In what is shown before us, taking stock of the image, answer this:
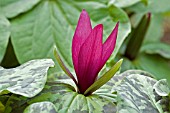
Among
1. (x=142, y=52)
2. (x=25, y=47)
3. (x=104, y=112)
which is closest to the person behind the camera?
(x=104, y=112)

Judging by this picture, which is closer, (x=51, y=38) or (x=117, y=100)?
(x=117, y=100)

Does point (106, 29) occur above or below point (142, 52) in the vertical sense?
above

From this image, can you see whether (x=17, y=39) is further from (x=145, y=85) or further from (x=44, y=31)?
(x=145, y=85)

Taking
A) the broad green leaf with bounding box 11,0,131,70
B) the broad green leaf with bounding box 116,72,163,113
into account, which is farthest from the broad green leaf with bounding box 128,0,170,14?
the broad green leaf with bounding box 116,72,163,113

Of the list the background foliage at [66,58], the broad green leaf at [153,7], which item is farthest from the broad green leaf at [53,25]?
the broad green leaf at [153,7]

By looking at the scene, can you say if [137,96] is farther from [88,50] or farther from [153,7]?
[153,7]

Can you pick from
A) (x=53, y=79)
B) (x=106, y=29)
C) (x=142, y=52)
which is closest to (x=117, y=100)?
(x=53, y=79)

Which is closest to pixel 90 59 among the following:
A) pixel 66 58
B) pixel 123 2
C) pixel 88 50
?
pixel 88 50

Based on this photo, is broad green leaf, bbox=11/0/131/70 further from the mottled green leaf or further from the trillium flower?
the trillium flower

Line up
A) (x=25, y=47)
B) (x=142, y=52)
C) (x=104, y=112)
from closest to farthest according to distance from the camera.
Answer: (x=104, y=112), (x=25, y=47), (x=142, y=52)
